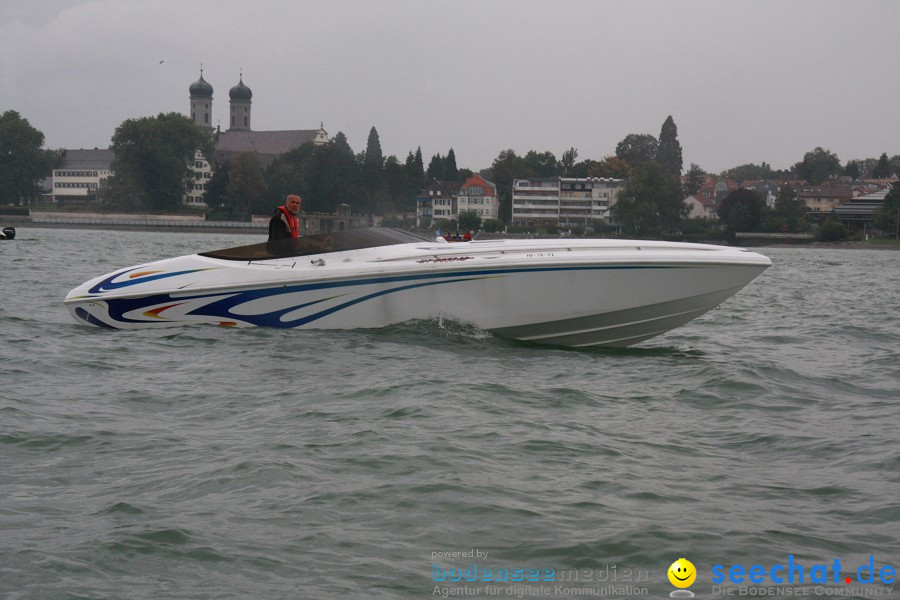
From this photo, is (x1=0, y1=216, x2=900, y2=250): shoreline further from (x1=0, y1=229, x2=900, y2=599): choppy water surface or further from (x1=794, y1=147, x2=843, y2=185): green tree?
(x1=794, y1=147, x2=843, y2=185): green tree

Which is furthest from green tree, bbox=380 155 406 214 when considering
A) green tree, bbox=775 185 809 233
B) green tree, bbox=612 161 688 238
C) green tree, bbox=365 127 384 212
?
green tree, bbox=775 185 809 233

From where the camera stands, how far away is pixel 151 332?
9898 millimetres

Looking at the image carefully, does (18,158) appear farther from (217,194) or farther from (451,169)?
(451,169)

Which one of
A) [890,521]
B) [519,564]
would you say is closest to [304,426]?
[519,564]

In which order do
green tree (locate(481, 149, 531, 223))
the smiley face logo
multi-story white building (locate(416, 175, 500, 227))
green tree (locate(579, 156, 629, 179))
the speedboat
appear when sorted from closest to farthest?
1. the smiley face logo
2. the speedboat
3. multi-story white building (locate(416, 175, 500, 227))
4. green tree (locate(481, 149, 531, 223))
5. green tree (locate(579, 156, 629, 179))

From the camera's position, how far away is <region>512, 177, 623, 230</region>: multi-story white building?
12875 centimetres

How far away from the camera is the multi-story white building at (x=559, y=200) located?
129 m

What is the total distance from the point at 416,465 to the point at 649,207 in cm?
9711

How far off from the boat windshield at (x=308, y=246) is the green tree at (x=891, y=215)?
98.1 m

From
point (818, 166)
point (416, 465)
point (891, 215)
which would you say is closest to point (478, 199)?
point (891, 215)

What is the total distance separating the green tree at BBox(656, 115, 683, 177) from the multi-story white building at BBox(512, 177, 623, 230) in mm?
31029

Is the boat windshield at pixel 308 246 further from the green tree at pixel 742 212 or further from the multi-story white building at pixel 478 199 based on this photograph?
the multi-story white building at pixel 478 199

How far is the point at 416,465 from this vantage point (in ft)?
17.3

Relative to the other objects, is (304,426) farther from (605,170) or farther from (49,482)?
(605,170)
